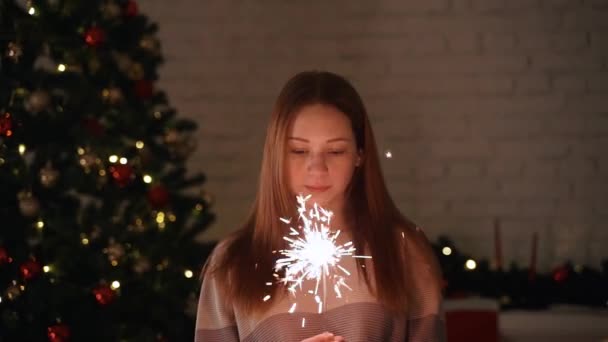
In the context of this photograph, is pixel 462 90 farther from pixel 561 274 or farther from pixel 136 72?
pixel 136 72

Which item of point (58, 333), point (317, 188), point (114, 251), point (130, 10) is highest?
point (130, 10)

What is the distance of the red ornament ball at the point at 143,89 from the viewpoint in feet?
10.4

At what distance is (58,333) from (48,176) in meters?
0.49

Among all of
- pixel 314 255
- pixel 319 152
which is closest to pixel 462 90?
pixel 319 152

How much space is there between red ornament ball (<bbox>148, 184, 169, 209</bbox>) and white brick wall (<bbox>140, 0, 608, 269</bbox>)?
3.21ft

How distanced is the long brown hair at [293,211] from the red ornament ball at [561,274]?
2.09 meters

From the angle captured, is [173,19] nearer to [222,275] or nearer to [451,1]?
[451,1]

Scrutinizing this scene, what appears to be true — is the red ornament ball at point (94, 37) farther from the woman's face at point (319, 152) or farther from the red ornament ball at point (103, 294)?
the woman's face at point (319, 152)

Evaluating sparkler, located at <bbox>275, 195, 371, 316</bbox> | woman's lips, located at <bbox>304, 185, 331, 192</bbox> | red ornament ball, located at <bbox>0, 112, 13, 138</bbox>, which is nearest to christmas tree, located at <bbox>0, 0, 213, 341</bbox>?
red ornament ball, located at <bbox>0, 112, 13, 138</bbox>

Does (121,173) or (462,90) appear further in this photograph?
(462,90)

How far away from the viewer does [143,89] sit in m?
3.17

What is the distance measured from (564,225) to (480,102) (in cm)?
63

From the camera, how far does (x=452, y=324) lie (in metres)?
3.61

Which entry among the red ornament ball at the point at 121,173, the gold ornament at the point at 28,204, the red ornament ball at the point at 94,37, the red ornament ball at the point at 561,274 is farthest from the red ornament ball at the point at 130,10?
the red ornament ball at the point at 561,274
